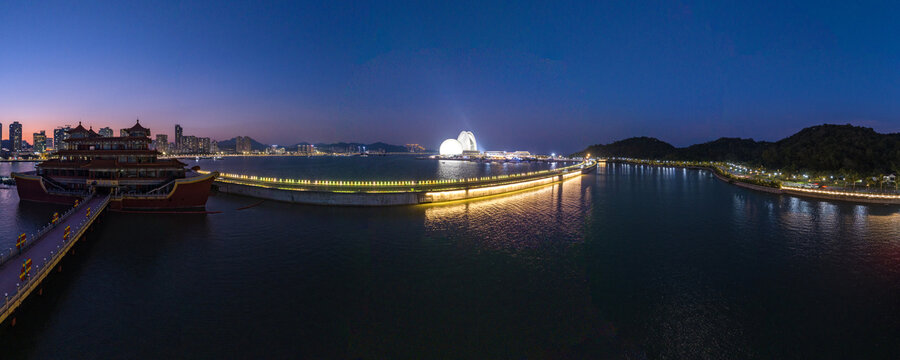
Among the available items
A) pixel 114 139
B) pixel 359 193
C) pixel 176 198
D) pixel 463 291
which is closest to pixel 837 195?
pixel 463 291

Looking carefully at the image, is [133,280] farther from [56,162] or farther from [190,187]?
[56,162]

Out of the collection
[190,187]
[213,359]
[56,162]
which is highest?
[56,162]

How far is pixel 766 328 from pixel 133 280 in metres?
25.7

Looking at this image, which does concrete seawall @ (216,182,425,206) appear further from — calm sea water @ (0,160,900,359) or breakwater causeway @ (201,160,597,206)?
calm sea water @ (0,160,900,359)

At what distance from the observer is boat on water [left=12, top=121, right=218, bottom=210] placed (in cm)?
3275

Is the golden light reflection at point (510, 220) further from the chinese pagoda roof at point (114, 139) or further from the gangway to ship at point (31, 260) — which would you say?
the chinese pagoda roof at point (114, 139)

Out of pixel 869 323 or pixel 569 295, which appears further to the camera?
pixel 569 295

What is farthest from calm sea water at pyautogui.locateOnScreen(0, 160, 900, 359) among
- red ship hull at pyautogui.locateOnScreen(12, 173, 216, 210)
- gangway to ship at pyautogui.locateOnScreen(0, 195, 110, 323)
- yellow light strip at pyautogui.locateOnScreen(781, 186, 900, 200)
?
yellow light strip at pyautogui.locateOnScreen(781, 186, 900, 200)

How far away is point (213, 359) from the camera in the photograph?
10688 millimetres

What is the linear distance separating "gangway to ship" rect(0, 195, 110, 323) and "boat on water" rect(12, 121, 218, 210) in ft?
28.6

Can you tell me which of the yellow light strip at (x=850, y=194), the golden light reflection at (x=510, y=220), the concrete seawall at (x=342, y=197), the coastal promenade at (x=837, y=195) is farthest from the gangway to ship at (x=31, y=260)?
the yellow light strip at (x=850, y=194)

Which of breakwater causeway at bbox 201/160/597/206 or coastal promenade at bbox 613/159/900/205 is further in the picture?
→ coastal promenade at bbox 613/159/900/205

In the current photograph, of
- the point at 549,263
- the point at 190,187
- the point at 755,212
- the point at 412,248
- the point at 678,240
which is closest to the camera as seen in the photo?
the point at 549,263

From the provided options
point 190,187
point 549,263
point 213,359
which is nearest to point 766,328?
point 549,263
